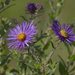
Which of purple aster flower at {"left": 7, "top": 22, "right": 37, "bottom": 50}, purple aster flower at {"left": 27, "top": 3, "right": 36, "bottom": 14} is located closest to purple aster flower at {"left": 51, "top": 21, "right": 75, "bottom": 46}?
purple aster flower at {"left": 7, "top": 22, "right": 37, "bottom": 50}

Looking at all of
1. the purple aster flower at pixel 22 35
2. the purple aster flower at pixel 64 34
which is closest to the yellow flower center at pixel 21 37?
the purple aster flower at pixel 22 35

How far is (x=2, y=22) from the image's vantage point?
2.95ft

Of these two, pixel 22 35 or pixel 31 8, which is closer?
pixel 22 35

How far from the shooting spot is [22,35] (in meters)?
0.73

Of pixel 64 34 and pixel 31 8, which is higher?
pixel 31 8

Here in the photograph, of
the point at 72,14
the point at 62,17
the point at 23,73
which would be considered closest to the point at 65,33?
the point at 23,73

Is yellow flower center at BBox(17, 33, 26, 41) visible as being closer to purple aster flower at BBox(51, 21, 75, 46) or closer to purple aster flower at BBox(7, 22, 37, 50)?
purple aster flower at BBox(7, 22, 37, 50)

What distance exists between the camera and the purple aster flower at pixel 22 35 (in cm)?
68

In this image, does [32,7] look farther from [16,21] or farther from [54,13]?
[54,13]

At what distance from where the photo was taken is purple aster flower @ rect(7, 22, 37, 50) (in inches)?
27.0

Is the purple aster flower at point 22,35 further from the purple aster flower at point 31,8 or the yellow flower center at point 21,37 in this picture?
the purple aster flower at point 31,8

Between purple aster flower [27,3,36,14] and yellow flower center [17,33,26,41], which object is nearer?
yellow flower center [17,33,26,41]

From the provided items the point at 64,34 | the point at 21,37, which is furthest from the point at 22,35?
the point at 64,34

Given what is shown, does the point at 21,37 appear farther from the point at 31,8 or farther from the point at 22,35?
the point at 31,8
